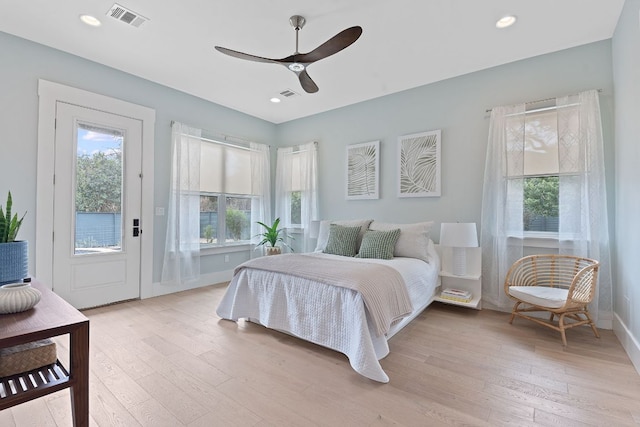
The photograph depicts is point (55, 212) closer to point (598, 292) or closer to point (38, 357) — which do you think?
point (38, 357)

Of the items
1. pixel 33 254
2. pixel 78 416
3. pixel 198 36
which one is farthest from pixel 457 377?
pixel 33 254

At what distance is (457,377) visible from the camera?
2.05 m

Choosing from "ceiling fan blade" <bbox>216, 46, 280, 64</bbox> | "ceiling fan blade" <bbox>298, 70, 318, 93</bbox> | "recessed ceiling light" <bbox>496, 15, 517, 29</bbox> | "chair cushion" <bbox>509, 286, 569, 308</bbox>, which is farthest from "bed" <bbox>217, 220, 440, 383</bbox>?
"recessed ceiling light" <bbox>496, 15, 517, 29</bbox>

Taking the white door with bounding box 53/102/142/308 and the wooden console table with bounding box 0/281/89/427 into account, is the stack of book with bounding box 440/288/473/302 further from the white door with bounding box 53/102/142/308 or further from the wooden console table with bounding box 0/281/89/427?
the white door with bounding box 53/102/142/308

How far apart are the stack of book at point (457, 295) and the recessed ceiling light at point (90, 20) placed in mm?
4446

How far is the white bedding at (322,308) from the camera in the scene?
2.12 m

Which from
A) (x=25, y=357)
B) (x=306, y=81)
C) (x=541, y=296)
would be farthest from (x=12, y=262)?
(x=541, y=296)

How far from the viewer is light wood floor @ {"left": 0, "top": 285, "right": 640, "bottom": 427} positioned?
1.65 metres

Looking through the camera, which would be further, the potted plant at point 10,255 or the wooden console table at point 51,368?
the potted plant at point 10,255

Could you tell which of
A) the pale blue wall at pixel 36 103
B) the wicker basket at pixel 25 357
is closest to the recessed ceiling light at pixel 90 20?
the pale blue wall at pixel 36 103

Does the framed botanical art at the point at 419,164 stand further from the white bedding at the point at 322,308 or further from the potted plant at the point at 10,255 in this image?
the potted plant at the point at 10,255

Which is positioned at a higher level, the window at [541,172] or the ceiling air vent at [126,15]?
the ceiling air vent at [126,15]

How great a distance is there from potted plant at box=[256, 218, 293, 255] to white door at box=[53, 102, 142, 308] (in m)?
1.83

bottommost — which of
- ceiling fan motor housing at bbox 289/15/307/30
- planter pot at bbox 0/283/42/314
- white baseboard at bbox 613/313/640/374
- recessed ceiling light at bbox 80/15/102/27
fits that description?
white baseboard at bbox 613/313/640/374
